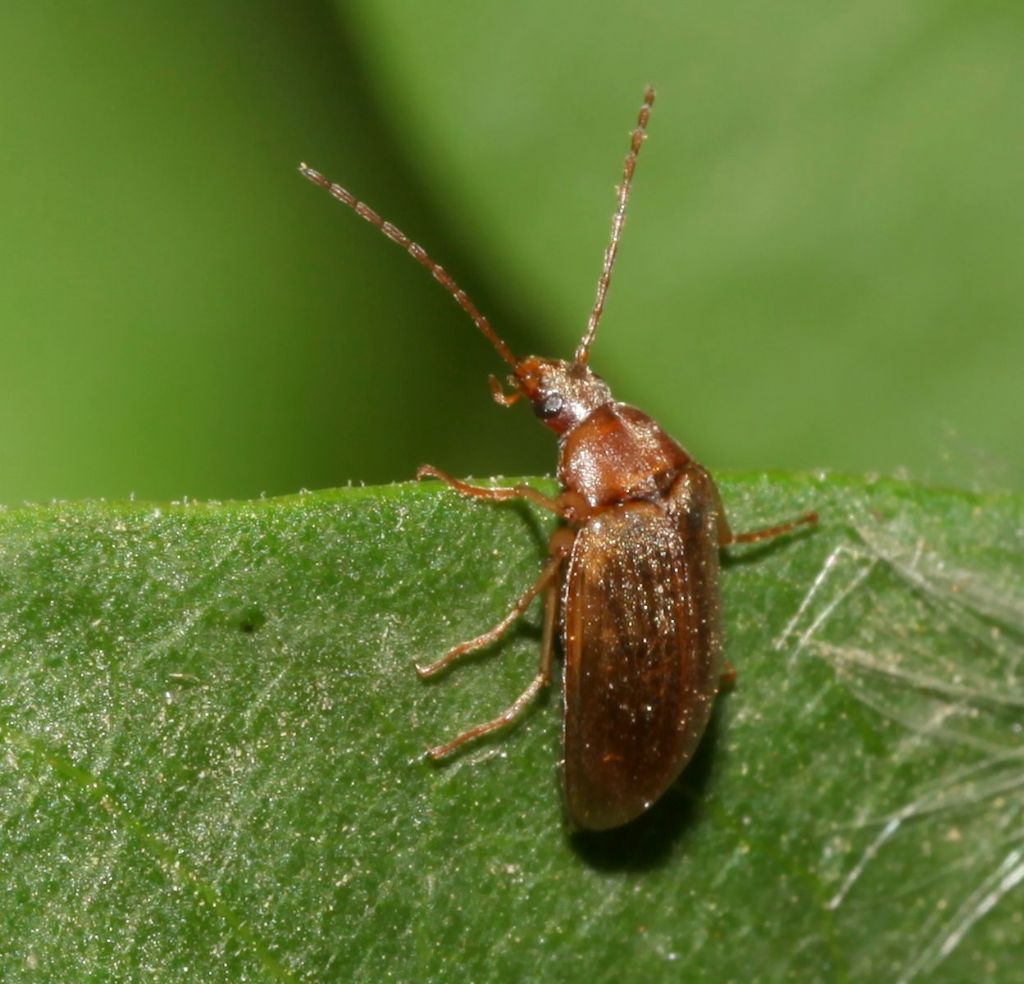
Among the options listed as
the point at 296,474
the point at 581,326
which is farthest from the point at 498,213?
the point at 296,474

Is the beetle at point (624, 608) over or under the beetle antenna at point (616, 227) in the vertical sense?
under

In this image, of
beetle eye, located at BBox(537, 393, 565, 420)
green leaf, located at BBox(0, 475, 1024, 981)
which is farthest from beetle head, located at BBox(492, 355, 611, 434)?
green leaf, located at BBox(0, 475, 1024, 981)

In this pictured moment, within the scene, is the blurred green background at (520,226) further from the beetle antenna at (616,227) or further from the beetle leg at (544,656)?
the beetle leg at (544,656)

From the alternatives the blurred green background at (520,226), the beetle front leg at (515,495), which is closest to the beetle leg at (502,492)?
the beetle front leg at (515,495)

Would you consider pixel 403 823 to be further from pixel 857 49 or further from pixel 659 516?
pixel 857 49

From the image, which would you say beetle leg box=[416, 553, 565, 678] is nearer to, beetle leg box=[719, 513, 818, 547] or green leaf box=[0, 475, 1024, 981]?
green leaf box=[0, 475, 1024, 981]

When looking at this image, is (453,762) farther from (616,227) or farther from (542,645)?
(616,227)
